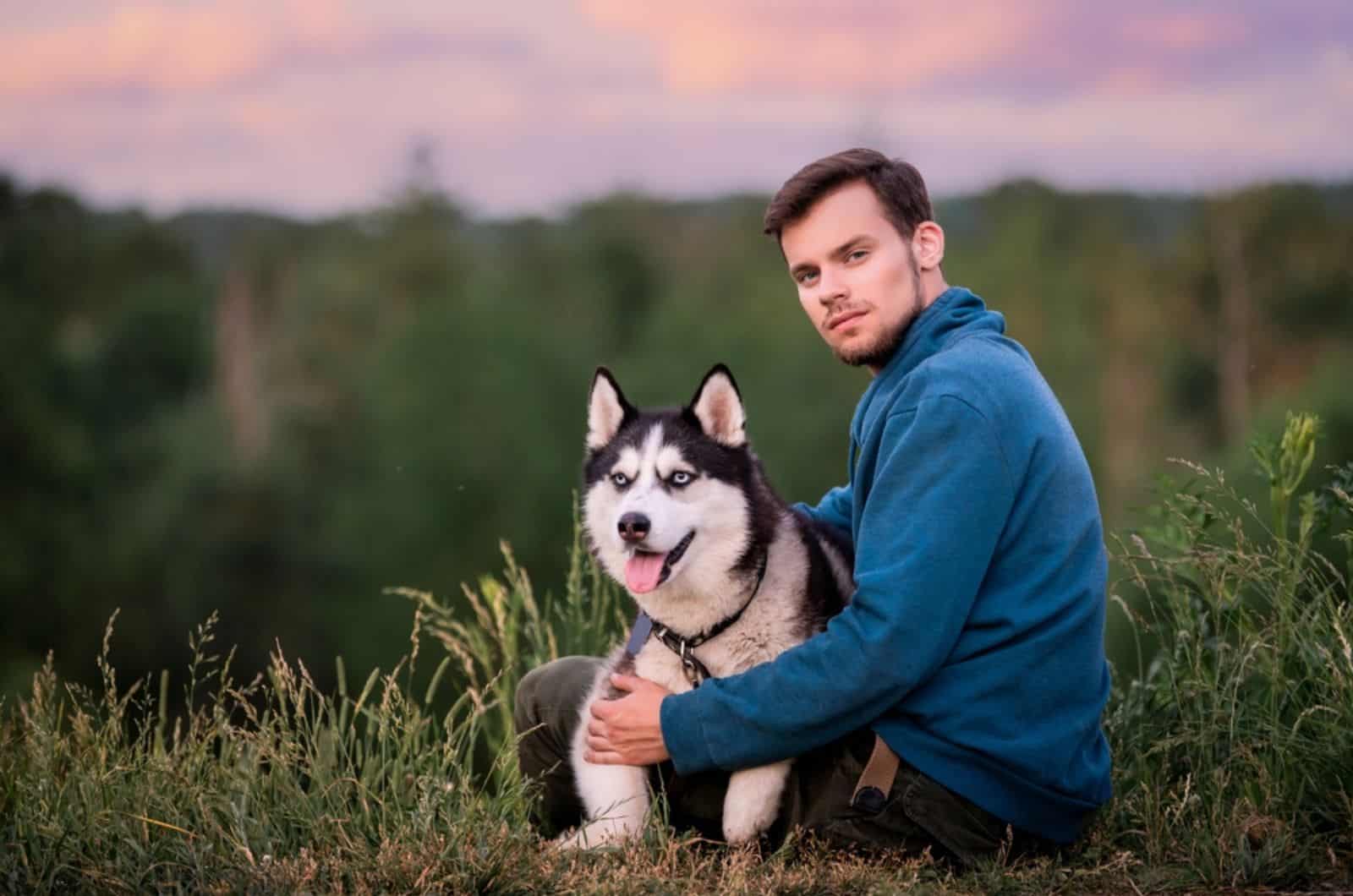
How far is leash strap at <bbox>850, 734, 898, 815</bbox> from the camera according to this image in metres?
3.50

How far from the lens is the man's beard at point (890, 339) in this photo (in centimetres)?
389

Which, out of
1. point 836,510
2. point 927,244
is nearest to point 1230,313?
point 836,510

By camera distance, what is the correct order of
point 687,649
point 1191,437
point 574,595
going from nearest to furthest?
point 687,649 → point 574,595 → point 1191,437

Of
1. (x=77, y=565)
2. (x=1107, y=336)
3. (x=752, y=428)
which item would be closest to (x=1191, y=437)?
(x=1107, y=336)

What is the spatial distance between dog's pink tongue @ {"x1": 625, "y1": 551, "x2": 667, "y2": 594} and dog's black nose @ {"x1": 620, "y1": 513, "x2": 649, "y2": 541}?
0.10m

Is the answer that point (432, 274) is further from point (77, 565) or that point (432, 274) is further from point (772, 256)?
point (77, 565)

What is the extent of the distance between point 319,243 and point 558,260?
11.5m

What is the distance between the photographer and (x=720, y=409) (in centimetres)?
427

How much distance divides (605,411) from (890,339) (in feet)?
3.46

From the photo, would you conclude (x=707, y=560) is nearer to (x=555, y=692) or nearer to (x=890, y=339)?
(x=555, y=692)

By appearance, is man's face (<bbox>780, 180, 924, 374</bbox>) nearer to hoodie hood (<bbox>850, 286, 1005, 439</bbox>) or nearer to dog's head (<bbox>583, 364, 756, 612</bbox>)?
hoodie hood (<bbox>850, 286, 1005, 439</bbox>)

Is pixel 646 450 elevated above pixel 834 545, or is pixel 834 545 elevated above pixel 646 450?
pixel 646 450

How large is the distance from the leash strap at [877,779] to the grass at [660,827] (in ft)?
0.52

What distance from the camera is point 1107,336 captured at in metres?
47.2
